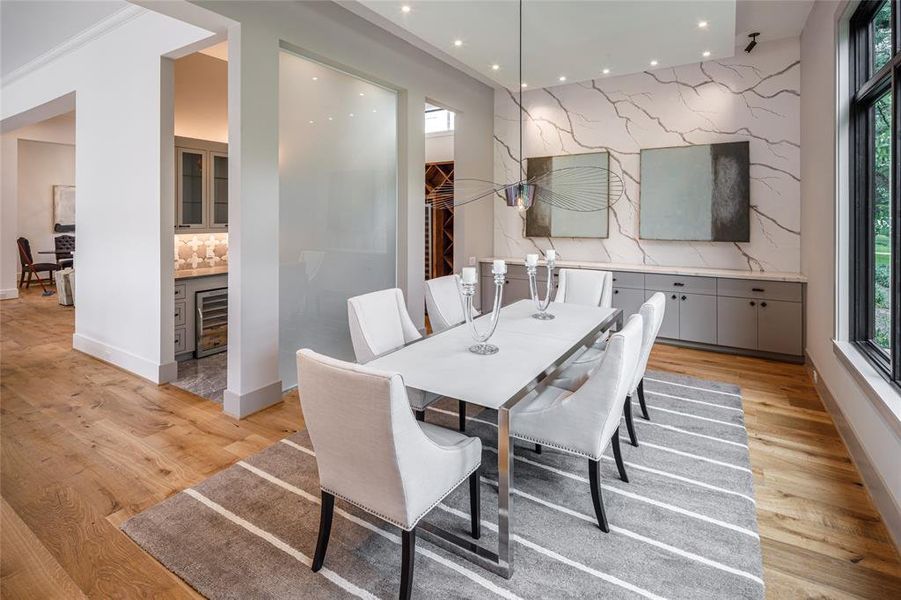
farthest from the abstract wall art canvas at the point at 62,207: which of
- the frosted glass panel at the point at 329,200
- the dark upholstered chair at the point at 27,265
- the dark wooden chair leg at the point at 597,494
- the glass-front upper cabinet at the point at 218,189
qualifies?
the dark wooden chair leg at the point at 597,494

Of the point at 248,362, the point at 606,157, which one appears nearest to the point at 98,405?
the point at 248,362

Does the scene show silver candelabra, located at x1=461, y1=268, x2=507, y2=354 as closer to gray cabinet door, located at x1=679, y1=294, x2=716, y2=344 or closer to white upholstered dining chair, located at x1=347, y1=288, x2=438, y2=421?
white upholstered dining chair, located at x1=347, y1=288, x2=438, y2=421

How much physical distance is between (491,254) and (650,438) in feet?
12.5

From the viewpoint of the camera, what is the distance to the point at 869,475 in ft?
7.28

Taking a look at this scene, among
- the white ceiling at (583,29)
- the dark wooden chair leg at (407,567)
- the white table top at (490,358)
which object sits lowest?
the dark wooden chair leg at (407,567)

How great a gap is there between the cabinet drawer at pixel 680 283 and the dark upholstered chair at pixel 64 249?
1007 centimetres

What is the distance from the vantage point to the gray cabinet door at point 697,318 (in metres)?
4.65

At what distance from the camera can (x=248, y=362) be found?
3.15 metres

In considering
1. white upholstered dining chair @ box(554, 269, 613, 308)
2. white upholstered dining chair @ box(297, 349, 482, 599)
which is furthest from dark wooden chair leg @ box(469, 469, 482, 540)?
white upholstered dining chair @ box(554, 269, 613, 308)

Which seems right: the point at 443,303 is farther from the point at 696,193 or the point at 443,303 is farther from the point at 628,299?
the point at 696,193

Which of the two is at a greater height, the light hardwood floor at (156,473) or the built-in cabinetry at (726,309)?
the built-in cabinetry at (726,309)

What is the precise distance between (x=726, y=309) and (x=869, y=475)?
8.38 feet

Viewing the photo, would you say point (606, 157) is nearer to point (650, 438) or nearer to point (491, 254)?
point (491, 254)

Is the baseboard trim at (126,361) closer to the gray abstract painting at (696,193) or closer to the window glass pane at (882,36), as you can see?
the gray abstract painting at (696,193)
